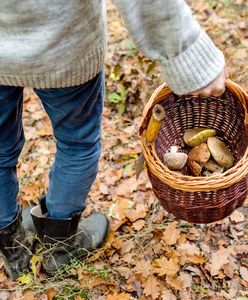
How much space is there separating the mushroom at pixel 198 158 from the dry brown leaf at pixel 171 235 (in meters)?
0.47

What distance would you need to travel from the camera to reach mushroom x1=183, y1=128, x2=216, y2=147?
7.99 feet

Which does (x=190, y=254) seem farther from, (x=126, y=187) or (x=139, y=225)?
(x=126, y=187)

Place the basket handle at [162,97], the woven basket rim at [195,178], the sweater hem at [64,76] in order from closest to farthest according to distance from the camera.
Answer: the sweater hem at [64,76]
the woven basket rim at [195,178]
the basket handle at [162,97]

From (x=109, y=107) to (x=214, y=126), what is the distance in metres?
1.28

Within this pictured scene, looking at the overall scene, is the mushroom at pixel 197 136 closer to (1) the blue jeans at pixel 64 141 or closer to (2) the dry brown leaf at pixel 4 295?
(1) the blue jeans at pixel 64 141

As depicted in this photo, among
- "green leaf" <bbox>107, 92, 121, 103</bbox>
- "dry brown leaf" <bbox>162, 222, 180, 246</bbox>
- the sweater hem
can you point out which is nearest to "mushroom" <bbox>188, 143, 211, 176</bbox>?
"dry brown leaf" <bbox>162, 222, 180, 246</bbox>

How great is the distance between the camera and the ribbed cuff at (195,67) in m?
1.52

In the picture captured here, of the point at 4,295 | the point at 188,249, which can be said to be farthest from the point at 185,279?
the point at 4,295

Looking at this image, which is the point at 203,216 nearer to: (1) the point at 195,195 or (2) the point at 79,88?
(1) the point at 195,195

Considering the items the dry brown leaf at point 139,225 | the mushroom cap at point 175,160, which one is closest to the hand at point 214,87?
the mushroom cap at point 175,160

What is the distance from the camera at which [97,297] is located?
2.56m

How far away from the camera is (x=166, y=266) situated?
2557 mm

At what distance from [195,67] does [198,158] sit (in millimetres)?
879

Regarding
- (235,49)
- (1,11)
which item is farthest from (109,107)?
(1,11)
